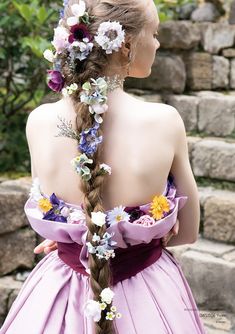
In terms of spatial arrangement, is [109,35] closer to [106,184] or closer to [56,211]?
[106,184]

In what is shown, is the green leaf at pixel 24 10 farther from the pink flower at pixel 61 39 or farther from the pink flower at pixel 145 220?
the pink flower at pixel 145 220

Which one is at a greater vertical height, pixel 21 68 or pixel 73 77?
pixel 73 77

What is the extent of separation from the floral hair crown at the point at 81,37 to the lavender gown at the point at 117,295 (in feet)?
1.24

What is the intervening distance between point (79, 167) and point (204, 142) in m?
2.21

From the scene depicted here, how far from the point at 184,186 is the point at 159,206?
0.48 ft

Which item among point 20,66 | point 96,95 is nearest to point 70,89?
point 96,95

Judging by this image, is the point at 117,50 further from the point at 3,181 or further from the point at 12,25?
the point at 12,25

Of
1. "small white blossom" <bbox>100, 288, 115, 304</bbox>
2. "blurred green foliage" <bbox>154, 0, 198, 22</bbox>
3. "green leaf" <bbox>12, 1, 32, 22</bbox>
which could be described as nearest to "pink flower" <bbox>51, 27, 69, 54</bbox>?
"small white blossom" <bbox>100, 288, 115, 304</bbox>

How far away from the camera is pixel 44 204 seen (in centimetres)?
159

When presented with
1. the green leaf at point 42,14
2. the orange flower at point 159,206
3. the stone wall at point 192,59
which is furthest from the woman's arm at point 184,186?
the stone wall at point 192,59

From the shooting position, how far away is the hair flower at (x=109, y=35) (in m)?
1.42

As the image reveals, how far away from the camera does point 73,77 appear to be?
4.88 ft

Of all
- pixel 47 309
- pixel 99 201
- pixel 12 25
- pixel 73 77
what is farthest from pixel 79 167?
pixel 12 25

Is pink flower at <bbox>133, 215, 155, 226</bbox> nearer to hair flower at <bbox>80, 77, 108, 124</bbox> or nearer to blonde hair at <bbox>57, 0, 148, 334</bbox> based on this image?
blonde hair at <bbox>57, 0, 148, 334</bbox>
